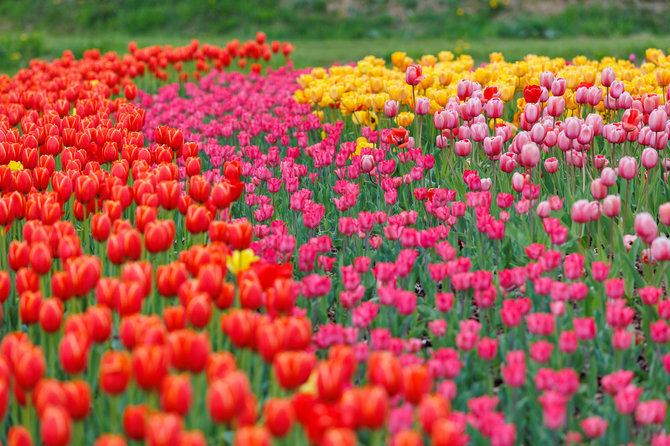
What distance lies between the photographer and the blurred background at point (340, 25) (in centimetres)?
1594

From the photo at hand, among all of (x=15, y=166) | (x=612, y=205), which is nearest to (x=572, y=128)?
(x=612, y=205)

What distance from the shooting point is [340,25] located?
18766 millimetres

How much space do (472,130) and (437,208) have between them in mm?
1023

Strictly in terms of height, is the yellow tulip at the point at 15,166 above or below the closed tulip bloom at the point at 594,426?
above

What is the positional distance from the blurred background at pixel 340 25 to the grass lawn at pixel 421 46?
0.03 m

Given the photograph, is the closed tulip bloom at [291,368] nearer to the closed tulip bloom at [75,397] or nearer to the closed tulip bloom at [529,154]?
the closed tulip bloom at [75,397]

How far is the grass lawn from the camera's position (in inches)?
526

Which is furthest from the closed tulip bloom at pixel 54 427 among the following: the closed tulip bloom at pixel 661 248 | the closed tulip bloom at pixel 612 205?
the closed tulip bloom at pixel 612 205

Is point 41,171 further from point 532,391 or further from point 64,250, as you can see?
point 532,391

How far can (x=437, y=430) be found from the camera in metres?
1.94

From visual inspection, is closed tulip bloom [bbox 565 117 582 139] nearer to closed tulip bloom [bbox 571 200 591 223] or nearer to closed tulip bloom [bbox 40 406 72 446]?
closed tulip bloom [bbox 571 200 591 223]

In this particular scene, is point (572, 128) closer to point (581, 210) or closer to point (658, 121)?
point (658, 121)

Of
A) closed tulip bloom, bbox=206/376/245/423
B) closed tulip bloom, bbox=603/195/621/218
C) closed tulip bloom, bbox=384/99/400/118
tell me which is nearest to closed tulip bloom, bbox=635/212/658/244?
closed tulip bloom, bbox=603/195/621/218

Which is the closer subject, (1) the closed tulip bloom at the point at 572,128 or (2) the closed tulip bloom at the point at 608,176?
(2) the closed tulip bloom at the point at 608,176
